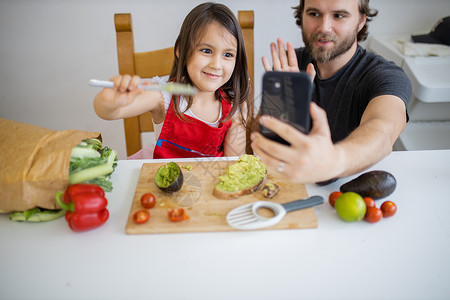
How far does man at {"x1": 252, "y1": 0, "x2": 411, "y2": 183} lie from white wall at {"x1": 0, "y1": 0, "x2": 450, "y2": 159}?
0.71m

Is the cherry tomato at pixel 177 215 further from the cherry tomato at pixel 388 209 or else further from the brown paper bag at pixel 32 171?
the cherry tomato at pixel 388 209

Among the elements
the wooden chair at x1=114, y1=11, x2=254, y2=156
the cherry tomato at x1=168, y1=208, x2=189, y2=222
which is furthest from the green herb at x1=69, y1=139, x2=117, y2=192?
the wooden chair at x1=114, y1=11, x2=254, y2=156

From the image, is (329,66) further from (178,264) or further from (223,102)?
(178,264)

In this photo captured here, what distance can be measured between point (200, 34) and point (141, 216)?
0.81 meters

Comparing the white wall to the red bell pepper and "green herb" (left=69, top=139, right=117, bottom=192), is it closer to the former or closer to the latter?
"green herb" (left=69, top=139, right=117, bottom=192)

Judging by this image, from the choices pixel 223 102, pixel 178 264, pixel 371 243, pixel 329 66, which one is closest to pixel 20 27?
pixel 223 102

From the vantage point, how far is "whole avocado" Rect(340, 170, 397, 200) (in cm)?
105

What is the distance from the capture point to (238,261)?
2.84ft

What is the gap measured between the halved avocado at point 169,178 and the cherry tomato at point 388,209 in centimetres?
65

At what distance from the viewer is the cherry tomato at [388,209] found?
100 cm

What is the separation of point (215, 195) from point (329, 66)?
3.44 ft

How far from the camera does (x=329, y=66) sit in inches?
68.1

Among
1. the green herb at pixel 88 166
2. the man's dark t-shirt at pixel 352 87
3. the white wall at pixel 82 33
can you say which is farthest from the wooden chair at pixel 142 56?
the white wall at pixel 82 33

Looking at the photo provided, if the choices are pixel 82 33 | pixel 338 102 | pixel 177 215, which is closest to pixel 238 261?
pixel 177 215
